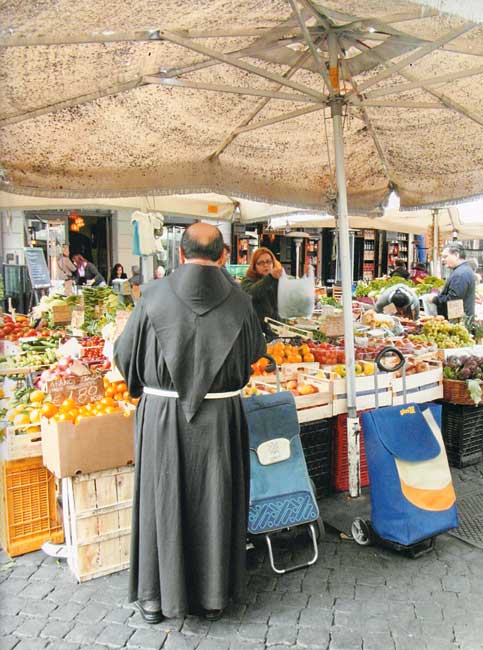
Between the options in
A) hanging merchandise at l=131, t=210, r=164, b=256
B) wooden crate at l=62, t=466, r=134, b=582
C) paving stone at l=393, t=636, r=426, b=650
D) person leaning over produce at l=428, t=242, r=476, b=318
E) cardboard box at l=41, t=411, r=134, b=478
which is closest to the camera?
paving stone at l=393, t=636, r=426, b=650

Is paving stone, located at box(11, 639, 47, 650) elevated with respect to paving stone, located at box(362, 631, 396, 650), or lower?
elevated

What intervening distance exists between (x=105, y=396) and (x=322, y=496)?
6.30 ft

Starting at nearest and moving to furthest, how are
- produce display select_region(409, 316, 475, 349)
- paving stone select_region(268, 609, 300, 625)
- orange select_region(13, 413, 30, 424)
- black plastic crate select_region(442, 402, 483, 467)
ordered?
paving stone select_region(268, 609, 300, 625), orange select_region(13, 413, 30, 424), black plastic crate select_region(442, 402, 483, 467), produce display select_region(409, 316, 475, 349)

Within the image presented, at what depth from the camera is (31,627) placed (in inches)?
113

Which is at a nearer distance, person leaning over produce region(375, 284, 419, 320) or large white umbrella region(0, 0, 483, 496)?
large white umbrella region(0, 0, 483, 496)

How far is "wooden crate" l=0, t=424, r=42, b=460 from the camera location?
3447 mm

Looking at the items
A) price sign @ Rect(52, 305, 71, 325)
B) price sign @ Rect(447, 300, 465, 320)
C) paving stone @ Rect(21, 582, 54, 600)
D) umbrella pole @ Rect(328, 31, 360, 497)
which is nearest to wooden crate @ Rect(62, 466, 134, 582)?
paving stone @ Rect(21, 582, 54, 600)

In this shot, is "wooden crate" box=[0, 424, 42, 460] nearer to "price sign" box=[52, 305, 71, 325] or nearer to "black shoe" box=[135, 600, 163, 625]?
"black shoe" box=[135, 600, 163, 625]

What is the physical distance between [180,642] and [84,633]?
0.50m

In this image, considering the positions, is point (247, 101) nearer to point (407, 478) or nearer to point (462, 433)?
point (407, 478)

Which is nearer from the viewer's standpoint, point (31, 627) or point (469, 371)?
point (31, 627)

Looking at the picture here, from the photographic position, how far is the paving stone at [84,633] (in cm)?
276

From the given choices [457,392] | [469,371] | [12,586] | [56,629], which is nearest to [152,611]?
[56,629]

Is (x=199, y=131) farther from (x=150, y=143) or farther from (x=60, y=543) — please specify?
(x=60, y=543)
